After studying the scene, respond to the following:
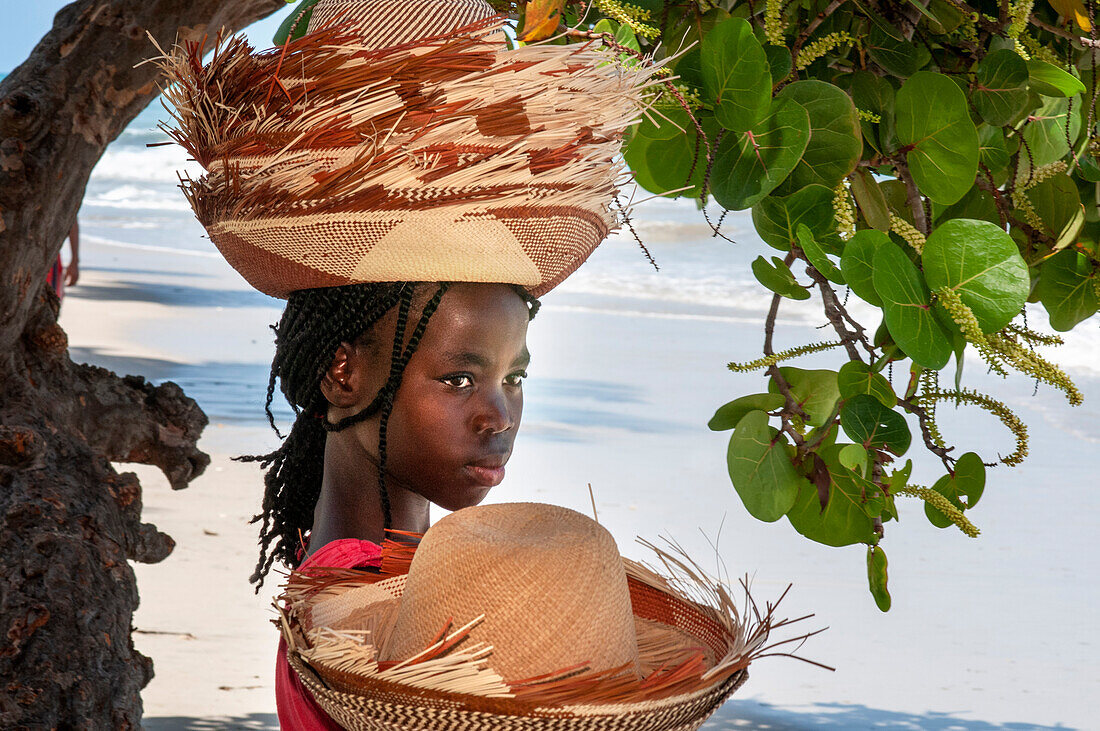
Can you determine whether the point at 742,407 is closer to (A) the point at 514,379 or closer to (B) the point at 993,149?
(A) the point at 514,379

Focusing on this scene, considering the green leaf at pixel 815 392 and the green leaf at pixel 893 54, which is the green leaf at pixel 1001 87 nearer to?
the green leaf at pixel 893 54

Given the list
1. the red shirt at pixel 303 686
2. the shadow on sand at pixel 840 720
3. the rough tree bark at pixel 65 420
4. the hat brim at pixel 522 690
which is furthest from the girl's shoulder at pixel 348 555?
the shadow on sand at pixel 840 720

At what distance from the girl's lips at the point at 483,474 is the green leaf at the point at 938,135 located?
0.56 metres

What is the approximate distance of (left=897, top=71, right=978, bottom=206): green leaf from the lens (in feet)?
3.42

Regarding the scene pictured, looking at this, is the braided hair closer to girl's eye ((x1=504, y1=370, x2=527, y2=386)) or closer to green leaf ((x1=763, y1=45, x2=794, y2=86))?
girl's eye ((x1=504, y1=370, x2=527, y2=386))

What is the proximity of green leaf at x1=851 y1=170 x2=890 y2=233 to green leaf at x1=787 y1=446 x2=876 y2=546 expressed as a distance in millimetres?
249

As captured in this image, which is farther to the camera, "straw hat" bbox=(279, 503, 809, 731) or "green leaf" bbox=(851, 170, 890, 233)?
"green leaf" bbox=(851, 170, 890, 233)

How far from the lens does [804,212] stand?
109 cm

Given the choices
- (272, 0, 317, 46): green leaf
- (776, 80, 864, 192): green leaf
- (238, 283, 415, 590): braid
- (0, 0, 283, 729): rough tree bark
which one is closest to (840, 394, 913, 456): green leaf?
(776, 80, 864, 192): green leaf

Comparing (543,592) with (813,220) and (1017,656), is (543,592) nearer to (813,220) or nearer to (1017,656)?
(813,220)

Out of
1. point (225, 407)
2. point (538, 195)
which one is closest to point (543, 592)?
point (538, 195)

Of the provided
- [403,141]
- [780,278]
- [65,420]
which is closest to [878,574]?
[780,278]

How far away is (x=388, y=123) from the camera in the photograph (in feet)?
3.66

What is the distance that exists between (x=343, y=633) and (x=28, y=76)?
65.9 inches
